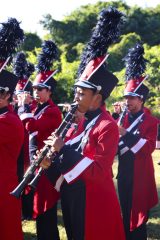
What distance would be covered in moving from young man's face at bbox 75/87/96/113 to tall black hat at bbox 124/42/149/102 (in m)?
2.08

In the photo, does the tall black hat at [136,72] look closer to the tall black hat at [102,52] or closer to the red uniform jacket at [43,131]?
the red uniform jacket at [43,131]

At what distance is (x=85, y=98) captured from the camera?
370cm

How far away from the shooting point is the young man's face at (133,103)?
572 centimetres

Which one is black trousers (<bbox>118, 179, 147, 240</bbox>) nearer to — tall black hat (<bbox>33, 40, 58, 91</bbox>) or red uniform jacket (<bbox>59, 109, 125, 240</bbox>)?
tall black hat (<bbox>33, 40, 58, 91</bbox>)

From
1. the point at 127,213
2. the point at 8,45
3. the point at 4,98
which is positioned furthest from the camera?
the point at 127,213

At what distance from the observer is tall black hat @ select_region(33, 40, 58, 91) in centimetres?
592

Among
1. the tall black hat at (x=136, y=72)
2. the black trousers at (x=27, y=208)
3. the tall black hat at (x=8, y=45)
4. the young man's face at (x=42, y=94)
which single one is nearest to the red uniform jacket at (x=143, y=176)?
the tall black hat at (x=136, y=72)

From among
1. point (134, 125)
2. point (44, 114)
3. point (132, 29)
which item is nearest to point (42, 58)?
point (44, 114)

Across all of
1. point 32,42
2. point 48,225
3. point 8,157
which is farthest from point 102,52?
point 32,42

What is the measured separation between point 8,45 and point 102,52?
105 cm

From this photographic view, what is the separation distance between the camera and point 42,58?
6328 mm

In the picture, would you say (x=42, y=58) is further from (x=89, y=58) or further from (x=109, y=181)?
(x=109, y=181)

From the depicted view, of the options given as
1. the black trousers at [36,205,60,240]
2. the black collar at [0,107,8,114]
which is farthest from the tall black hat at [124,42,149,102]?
the black collar at [0,107,8,114]

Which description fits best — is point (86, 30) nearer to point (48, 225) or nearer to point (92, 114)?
point (48, 225)
